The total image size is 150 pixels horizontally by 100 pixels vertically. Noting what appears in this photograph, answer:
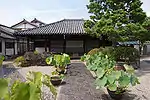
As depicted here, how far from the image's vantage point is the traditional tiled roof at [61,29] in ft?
64.0

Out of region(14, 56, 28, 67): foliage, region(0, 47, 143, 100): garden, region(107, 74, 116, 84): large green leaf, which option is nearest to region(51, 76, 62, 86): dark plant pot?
region(0, 47, 143, 100): garden

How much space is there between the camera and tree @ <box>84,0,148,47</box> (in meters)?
12.3

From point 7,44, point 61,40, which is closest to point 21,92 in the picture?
point 61,40

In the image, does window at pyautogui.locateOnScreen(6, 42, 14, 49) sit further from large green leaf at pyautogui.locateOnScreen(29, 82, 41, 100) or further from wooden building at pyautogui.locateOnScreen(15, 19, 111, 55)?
large green leaf at pyautogui.locateOnScreen(29, 82, 41, 100)

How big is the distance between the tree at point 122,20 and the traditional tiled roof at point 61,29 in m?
5.92

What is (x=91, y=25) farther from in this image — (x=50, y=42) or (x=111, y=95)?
(x=111, y=95)

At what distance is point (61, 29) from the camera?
68.0 ft

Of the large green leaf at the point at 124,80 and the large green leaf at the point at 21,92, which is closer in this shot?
the large green leaf at the point at 21,92

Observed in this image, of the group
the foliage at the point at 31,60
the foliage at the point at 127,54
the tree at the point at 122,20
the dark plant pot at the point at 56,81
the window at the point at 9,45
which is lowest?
the dark plant pot at the point at 56,81

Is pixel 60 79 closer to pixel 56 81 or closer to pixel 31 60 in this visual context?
pixel 56 81

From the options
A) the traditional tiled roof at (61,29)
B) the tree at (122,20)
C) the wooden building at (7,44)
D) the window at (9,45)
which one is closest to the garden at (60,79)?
the tree at (122,20)

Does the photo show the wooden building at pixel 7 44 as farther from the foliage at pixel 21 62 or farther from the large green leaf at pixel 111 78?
the large green leaf at pixel 111 78

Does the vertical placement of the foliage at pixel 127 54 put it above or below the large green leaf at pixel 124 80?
above

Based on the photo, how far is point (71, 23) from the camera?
2345 cm
